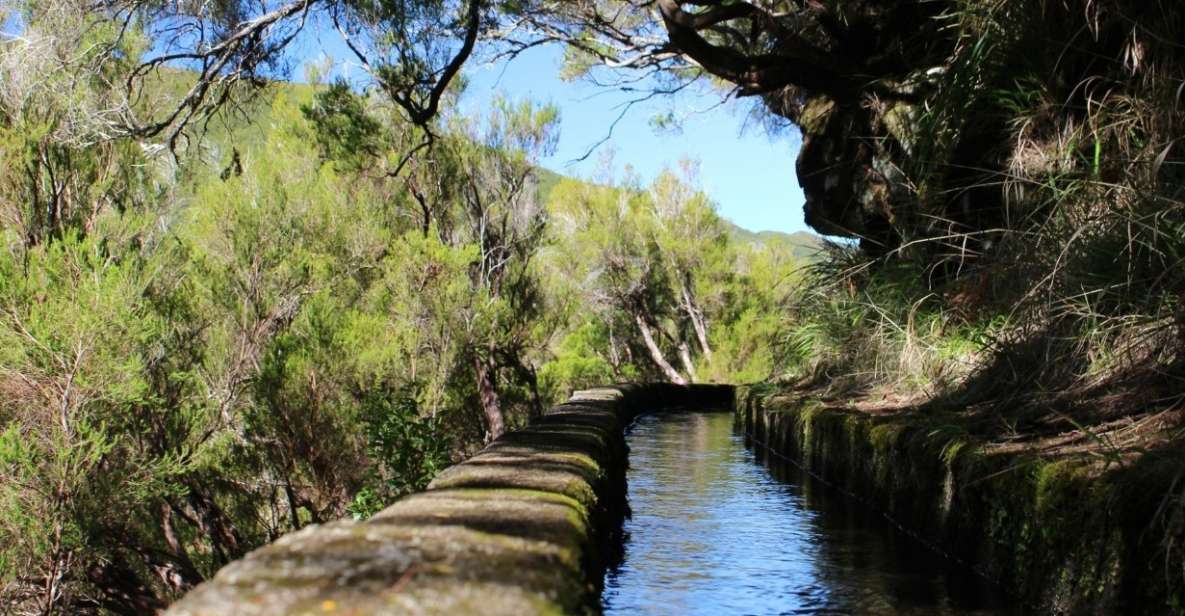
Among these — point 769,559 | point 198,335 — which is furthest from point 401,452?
point 769,559

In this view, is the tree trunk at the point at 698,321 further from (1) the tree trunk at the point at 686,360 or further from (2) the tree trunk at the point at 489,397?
(2) the tree trunk at the point at 489,397

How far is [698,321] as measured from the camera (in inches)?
1439

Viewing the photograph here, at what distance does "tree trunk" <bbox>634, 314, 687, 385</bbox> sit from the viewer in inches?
1435

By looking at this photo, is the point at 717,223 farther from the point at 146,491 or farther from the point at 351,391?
the point at 146,491

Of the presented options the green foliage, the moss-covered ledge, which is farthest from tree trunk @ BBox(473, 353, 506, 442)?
the moss-covered ledge

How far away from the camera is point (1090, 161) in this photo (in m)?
6.02

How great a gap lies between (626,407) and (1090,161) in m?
9.31

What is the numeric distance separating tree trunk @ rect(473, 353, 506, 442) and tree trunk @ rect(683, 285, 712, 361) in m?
18.0

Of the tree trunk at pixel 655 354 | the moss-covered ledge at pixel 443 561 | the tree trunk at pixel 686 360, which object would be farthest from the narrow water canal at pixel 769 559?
the tree trunk at pixel 686 360

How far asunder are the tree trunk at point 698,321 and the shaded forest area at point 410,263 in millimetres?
20183

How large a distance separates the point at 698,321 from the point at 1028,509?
32696 mm

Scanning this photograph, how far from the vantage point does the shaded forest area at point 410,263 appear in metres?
5.07

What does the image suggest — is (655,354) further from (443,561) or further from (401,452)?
(443,561)

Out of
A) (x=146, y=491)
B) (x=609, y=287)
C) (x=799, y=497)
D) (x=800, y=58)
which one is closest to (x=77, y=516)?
(x=146, y=491)
